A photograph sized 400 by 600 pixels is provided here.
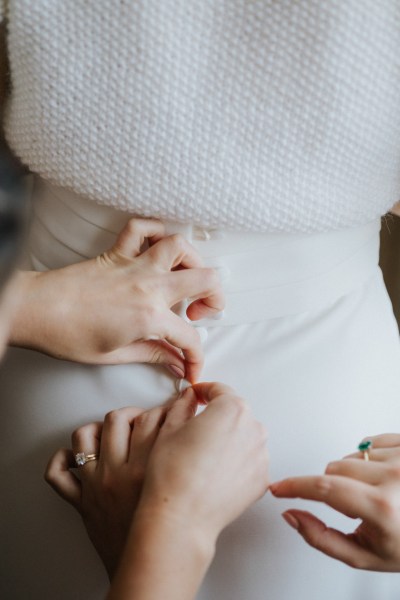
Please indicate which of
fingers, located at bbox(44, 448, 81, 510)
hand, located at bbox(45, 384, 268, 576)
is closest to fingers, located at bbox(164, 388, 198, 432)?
hand, located at bbox(45, 384, 268, 576)

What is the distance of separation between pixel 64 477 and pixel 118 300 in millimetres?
172

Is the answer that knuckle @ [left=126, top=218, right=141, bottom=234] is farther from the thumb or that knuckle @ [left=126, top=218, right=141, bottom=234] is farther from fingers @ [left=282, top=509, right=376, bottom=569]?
fingers @ [left=282, top=509, right=376, bottom=569]

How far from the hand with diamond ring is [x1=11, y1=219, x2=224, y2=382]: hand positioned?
0.07 metres

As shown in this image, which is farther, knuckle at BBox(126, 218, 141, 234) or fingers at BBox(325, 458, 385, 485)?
knuckle at BBox(126, 218, 141, 234)

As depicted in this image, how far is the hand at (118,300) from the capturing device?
620mm

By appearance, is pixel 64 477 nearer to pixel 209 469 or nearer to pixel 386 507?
pixel 209 469

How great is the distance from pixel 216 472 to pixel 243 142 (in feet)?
0.91

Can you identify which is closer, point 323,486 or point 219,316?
point 323,486

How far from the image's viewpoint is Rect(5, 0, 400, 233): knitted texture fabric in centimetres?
55

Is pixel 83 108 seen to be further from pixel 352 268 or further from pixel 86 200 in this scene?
pixel 352 268

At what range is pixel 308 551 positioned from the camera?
60 centimetres

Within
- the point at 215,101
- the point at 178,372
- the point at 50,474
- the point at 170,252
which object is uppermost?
the point at 215,101

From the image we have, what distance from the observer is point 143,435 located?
59cm

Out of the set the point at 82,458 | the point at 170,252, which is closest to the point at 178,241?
the point at 170,252
